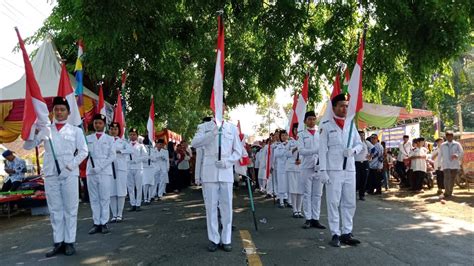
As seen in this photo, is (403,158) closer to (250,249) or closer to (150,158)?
(150,158)

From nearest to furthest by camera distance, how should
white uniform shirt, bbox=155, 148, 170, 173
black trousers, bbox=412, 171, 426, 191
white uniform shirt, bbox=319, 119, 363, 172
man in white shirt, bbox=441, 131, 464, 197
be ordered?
white uniform shirt, bbox=319, 119, 363, 172, man in white shirt, bbox=441, 131, 464, 197, white uniform shirt, bbox=155, 148, 170, 173, black trousers, bbox=412, 171, 426, 191

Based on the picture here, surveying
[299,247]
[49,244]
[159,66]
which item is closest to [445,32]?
[299,247]

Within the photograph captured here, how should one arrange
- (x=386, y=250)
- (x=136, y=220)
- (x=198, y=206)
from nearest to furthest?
(x=386, y=250) < (x=136, y=220) < (x=198, y=206)

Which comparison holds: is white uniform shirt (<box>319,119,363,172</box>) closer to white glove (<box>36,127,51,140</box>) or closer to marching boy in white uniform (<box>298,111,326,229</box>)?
marching boy in white uniform (<box>298,111,326,229</box>)

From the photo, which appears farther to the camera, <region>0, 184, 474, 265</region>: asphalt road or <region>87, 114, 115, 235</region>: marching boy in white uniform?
<region>87, 114, 115, 235</region>: marching boy in white uniform

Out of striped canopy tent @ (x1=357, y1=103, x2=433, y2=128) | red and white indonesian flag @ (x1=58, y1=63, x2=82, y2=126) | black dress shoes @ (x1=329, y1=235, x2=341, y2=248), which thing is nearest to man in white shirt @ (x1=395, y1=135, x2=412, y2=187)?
striped canopy tent @ (x1=357, y1=103, x2=433, y2=128)

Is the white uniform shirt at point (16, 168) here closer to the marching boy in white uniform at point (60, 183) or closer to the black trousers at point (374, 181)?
the marching boy in white uniform at point (60, 183)

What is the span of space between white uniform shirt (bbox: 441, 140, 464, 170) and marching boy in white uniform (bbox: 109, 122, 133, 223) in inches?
378

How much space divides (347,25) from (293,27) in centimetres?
188

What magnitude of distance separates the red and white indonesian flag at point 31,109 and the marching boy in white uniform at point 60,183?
0.11m

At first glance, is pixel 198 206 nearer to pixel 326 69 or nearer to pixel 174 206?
pixel 174 206

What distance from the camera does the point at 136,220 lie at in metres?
9.87

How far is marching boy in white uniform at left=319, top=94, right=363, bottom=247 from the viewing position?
21.6 feet

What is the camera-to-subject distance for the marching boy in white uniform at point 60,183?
248 inches
